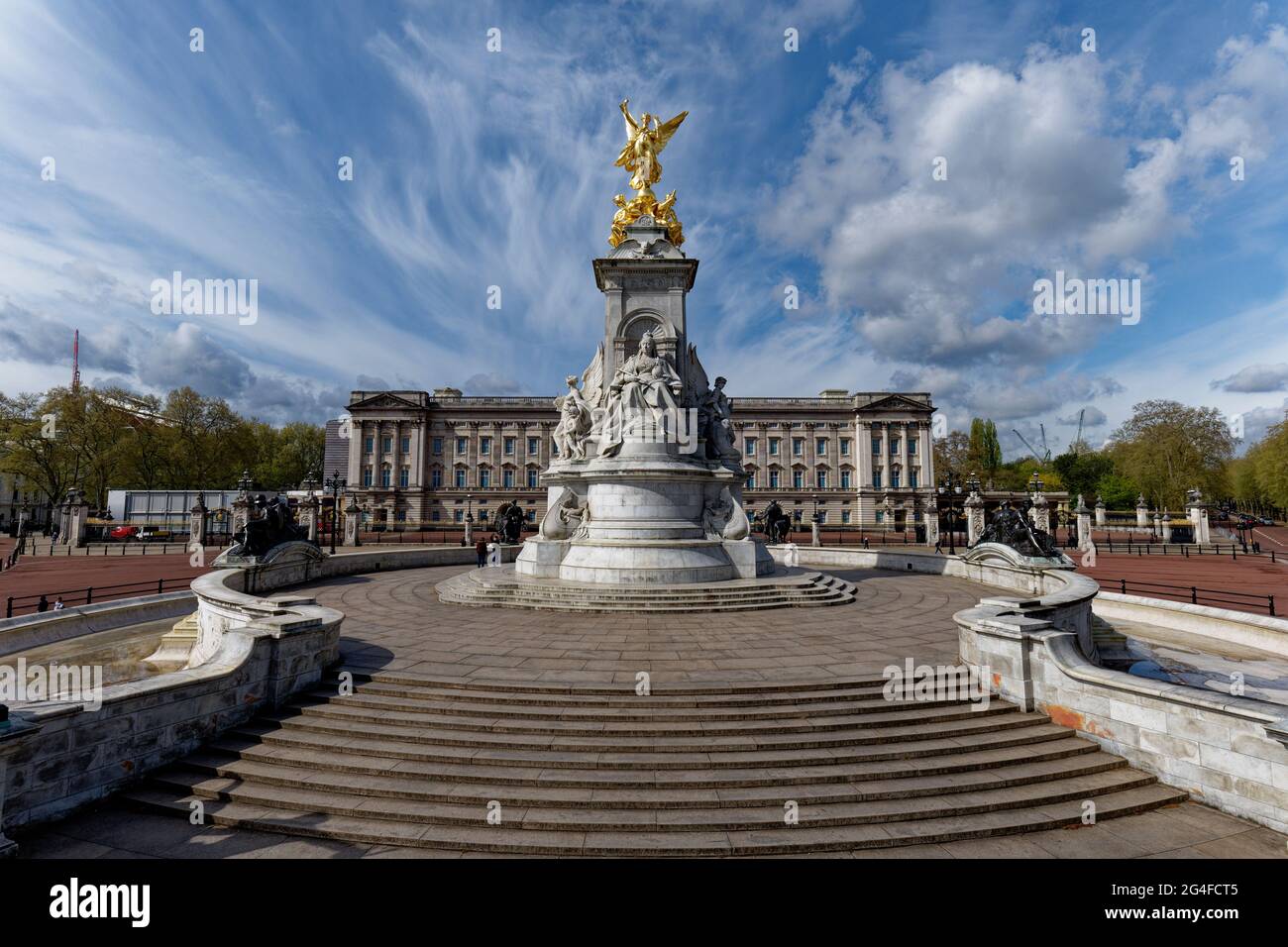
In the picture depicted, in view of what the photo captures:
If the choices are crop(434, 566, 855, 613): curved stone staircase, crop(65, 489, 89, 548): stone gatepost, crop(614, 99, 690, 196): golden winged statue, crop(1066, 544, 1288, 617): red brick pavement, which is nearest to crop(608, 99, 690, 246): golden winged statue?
crop(614, 99, 690, 196): golden winged statue

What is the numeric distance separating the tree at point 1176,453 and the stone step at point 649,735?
2950 inches

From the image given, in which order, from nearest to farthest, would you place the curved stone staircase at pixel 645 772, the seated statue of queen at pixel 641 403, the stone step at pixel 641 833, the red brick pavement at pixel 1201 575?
the stone step at pixel 641 833 < the curved stone staircase at pixel 645 772 < the seated statue of queen at pixel 641 403 < the red brick pavement at pixel 1201 575

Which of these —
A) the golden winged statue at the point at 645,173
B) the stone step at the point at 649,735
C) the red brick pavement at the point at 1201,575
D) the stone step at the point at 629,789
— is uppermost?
the golden winged statue at the point at 645,173

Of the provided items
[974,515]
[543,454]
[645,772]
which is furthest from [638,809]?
[543,454]

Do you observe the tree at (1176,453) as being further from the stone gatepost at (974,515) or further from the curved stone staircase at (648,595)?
the curved stone staircase at (648,595)

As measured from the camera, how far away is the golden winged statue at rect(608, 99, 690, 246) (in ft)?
72.5

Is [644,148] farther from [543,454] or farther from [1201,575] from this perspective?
[543,454]

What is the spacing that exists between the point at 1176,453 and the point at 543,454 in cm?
A: 7567

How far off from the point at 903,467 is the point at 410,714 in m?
84.0

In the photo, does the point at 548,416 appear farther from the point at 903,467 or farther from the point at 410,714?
the point at 410,714

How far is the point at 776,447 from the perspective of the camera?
83.1m

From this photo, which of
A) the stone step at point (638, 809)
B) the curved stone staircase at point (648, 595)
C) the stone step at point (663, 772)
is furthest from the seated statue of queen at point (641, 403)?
the stone step at point (638, 809)

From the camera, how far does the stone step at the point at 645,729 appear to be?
277 inches

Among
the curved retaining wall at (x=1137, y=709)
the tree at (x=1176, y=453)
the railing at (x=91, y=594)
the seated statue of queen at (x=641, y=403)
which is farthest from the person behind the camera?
the tree at (x=1176, y=453)
